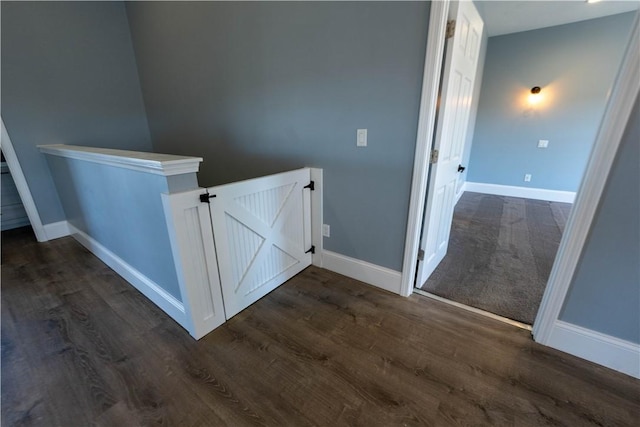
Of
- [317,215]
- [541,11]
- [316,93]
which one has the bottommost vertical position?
[317,215]

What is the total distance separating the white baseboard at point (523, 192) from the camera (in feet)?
14.3

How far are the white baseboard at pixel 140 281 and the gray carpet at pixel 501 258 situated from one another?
178 cm

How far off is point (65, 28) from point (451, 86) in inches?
155

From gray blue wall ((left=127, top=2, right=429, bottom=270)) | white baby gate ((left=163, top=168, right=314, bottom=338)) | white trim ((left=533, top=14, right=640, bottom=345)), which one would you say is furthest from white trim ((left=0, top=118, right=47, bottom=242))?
white trim ((left=533, top=14, right=640, bottom=345))

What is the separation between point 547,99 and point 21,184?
716cm

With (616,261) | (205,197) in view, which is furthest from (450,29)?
(205,197)

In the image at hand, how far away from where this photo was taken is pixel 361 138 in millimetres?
1819

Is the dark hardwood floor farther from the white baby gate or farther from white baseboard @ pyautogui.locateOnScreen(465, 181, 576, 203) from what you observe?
white baseboard @ pyautogui.locateOnScreen(465, 181, 576, 203)

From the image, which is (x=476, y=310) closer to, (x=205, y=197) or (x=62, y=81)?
(x=205, y=197)

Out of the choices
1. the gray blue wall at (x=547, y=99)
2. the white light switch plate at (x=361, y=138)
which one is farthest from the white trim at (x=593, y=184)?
the gray blue wall at (x=547, y=99)

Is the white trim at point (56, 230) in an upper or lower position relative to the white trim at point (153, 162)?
lower

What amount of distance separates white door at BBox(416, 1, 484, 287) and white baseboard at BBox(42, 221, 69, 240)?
395 centimetres

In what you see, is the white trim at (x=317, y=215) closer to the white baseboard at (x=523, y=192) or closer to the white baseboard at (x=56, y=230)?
the white baseboard at (x=56, y=230)

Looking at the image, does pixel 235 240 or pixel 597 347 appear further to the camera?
pixel 235 240
